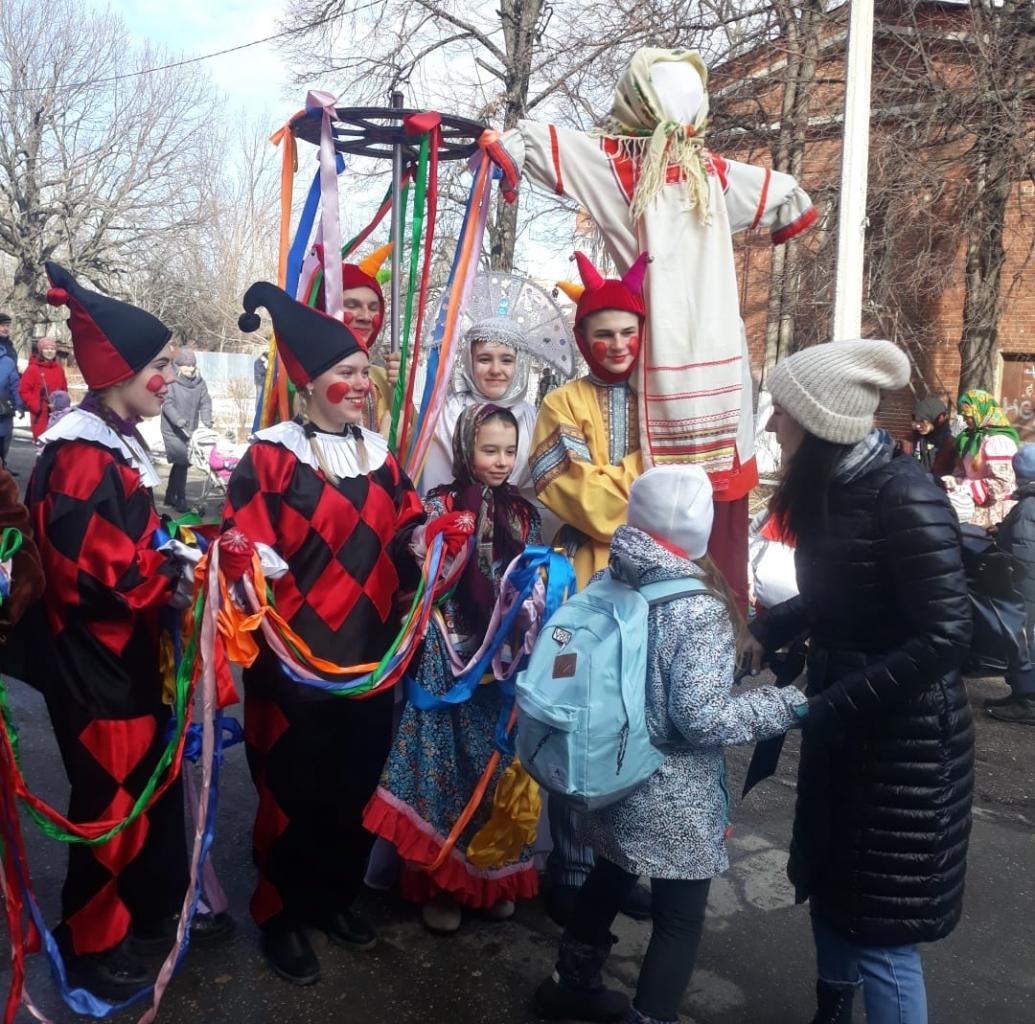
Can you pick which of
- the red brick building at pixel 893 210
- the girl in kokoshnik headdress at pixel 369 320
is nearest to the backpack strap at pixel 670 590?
the girl in kokoshnik headdress at pixel 369 320

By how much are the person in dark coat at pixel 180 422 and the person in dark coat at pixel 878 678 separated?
31.0 ft

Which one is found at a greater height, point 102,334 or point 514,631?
point 102,334

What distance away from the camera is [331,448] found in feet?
9.12

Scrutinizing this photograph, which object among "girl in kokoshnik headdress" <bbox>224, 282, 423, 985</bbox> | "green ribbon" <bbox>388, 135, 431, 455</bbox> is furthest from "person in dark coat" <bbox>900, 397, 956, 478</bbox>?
"girl in kokoshnik headdress" <bbox>224, 282, 423, 985</bbox>

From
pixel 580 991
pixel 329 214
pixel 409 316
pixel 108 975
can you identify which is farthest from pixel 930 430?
pixel 108 975

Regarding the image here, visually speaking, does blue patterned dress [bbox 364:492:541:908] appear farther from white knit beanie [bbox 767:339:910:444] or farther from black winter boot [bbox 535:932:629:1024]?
white knit beanie [bbox 767:339:910:444]

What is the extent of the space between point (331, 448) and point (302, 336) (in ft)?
1.03

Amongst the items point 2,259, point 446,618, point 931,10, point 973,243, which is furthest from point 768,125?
point 2,259

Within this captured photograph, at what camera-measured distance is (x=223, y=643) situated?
2.43 metres

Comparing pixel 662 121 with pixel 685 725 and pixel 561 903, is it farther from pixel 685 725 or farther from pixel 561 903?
pixel 561 903

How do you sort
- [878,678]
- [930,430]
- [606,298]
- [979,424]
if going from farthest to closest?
[930,430], [979,424], [606,298], [878,678]

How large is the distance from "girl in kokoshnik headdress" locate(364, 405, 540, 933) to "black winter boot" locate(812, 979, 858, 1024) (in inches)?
35.1

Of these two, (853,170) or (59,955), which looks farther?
(853,170)

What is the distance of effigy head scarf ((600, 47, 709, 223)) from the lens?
11.0 ft
